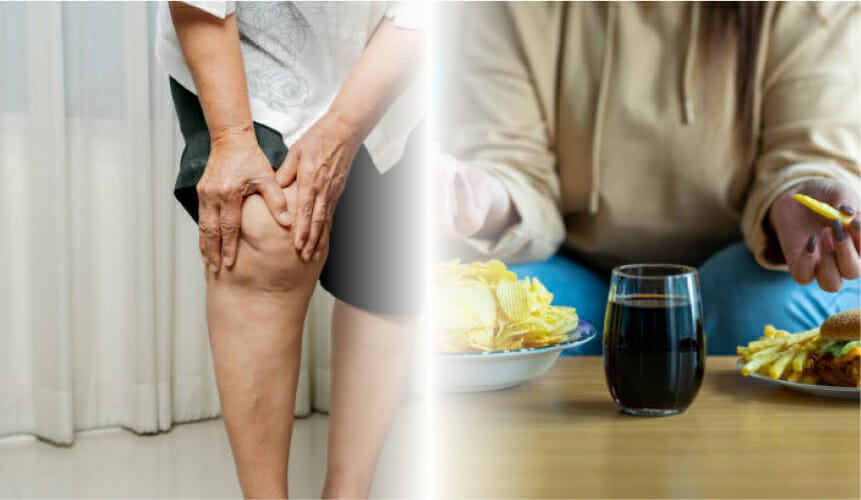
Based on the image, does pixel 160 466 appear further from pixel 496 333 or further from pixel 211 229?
pixel 496 333

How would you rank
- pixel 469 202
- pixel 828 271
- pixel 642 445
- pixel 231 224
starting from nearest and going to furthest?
pixel 642 445 < pixel 231 224 < pixel 828 271 < pixel 469 202

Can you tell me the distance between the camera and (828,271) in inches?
25.3

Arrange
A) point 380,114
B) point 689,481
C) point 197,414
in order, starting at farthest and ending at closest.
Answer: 1. point 197,414
2. point 380,114
3. point 689,481

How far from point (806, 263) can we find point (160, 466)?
2.34ft

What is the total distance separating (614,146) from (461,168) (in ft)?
0.76

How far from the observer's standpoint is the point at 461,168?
84cm

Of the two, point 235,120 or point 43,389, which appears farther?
point 43,389

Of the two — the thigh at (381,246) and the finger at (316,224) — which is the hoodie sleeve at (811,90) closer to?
the thigh at (381,246)

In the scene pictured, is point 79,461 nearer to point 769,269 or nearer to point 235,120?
point 235,120

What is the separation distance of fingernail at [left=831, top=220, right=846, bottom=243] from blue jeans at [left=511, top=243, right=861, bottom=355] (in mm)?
255

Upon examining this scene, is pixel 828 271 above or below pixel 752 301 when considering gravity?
above

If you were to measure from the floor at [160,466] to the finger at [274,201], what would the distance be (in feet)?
0.79

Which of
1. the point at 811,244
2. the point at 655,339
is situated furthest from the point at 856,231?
the point at 655,339

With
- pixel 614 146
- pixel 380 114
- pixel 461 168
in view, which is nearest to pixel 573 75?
pixel 614 146
